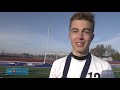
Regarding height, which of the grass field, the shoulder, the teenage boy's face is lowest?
the grass field

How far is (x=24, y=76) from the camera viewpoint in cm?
258

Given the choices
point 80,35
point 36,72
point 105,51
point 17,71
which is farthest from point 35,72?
point 105,51

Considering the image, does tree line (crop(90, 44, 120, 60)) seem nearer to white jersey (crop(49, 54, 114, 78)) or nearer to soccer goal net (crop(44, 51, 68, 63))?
white jersey (crop(49, 54, 114, 78))

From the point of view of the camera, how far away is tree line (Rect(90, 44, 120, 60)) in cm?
253

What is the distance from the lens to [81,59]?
8.45ft

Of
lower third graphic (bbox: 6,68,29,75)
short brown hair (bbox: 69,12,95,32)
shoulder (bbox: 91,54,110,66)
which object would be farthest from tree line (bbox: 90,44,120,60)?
lower third graphic (bbox: 6,68,29,75)

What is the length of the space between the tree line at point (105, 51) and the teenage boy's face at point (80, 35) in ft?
0.40

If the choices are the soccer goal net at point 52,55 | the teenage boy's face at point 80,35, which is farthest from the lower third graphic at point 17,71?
the teenage boy's face at point 80,35

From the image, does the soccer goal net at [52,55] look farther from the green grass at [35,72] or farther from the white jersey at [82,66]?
the green grass at [35,72]

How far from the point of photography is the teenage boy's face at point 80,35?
2.53 metres

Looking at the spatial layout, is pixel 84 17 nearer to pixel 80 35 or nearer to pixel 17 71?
pixel 80 35

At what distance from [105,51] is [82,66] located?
16.0 inches

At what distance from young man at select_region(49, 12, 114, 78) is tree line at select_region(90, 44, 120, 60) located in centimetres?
7
